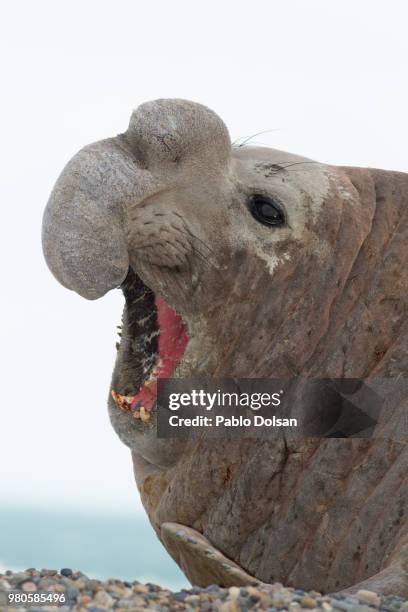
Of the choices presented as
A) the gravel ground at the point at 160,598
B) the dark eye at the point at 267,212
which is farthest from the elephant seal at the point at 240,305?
the gravel ground at the point at 160,598

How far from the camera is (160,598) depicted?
5805mm

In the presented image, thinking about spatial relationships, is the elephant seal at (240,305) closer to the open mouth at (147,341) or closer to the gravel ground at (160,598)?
the open mouth at (147,341)

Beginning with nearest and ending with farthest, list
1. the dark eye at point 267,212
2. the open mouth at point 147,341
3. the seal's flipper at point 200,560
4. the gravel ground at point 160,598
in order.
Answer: the gravel ground at point 160,598
the seal's flipper at point 200,560
the dark eye at point 267,212
the open mouth at point 147,341

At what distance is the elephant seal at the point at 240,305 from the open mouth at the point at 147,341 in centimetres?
1

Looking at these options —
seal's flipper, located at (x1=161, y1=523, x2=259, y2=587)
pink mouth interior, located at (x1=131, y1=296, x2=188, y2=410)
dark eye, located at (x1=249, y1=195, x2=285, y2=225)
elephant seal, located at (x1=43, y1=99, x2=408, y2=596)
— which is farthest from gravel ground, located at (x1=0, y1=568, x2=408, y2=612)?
dark eye, located at (x1=249, y1=195, x2=285, y2=225)

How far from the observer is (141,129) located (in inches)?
308

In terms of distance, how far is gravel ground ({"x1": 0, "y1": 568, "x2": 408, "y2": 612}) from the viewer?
558cm

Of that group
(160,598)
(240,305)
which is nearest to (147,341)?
(240,305)

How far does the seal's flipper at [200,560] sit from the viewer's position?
24.7ft

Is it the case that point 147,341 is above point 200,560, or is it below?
above

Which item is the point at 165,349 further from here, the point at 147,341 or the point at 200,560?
the point at 200,560

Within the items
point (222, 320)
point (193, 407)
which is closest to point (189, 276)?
point (222, 320)

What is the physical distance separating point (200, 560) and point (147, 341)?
1694 millimetres

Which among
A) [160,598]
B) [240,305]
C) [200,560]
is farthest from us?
[240,305]
